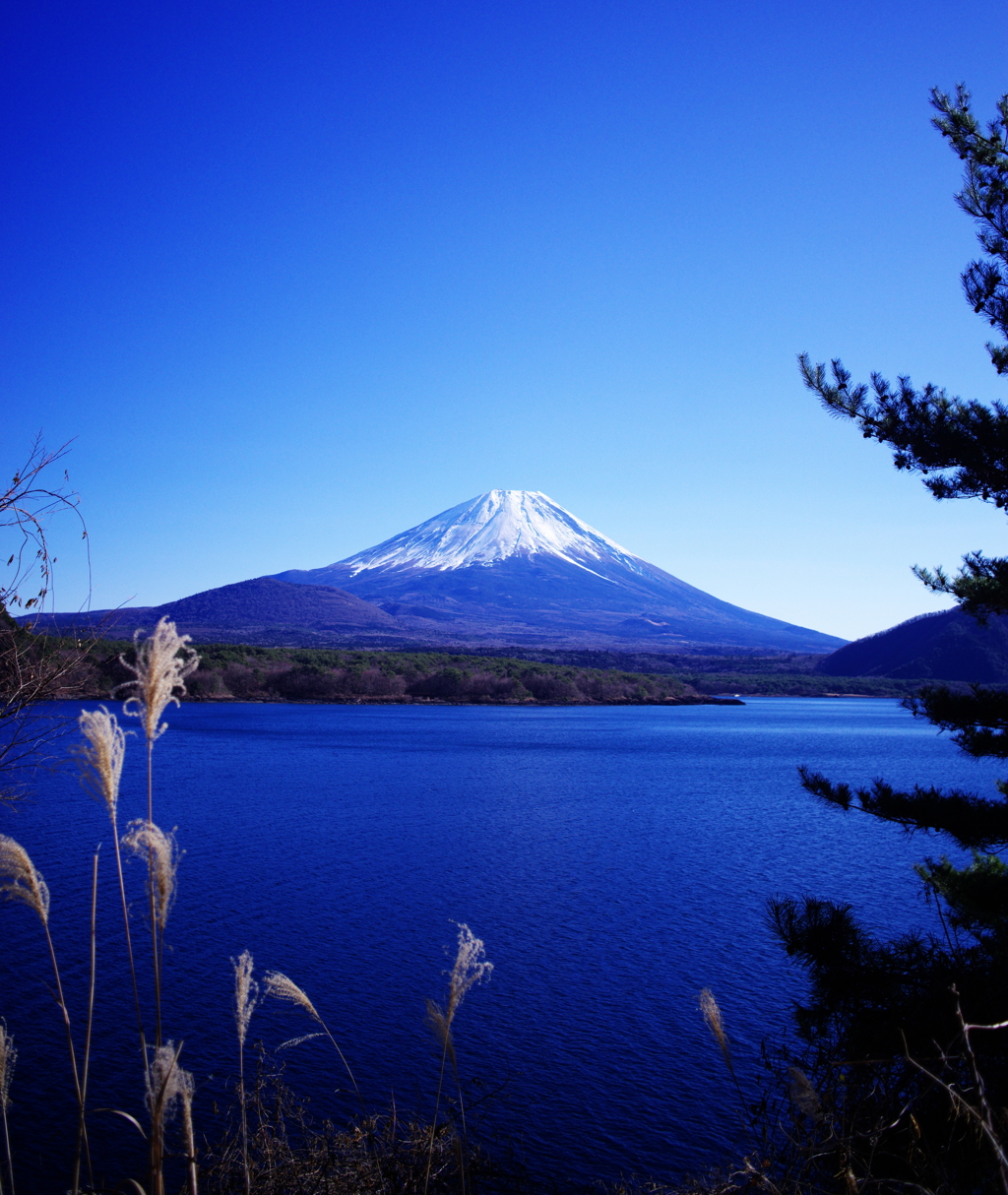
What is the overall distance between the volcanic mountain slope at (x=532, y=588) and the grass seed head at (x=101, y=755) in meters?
107

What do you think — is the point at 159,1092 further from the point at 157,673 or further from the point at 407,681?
the point at 407,681

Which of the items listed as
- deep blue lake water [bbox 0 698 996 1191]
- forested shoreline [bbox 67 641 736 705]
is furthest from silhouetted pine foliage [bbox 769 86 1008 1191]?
forested shoreline [bbox 67 641 736 705]

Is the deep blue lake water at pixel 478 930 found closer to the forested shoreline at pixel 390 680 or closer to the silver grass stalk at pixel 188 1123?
the silver grass stalk at pixel 188 1123

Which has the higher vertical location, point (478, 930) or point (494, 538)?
point (494, 538)

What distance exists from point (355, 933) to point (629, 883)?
4.37 meters

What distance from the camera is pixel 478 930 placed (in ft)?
32.9

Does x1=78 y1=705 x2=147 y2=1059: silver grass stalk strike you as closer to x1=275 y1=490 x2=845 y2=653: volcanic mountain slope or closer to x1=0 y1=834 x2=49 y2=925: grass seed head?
x1=0 y1=834 x2=49 y2=925: grass seed head

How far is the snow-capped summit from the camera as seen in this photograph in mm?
166500

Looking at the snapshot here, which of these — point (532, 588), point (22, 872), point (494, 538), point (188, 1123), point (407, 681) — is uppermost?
point (494, 538)

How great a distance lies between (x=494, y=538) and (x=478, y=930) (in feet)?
528

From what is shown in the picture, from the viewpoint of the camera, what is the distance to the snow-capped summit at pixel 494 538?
166m

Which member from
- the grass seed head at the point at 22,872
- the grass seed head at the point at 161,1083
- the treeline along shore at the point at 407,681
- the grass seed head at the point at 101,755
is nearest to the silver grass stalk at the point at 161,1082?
the grass seed head at the point at 161,1083

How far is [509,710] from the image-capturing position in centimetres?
5522

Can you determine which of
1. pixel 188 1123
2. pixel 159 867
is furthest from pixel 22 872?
pixel 188 1123
